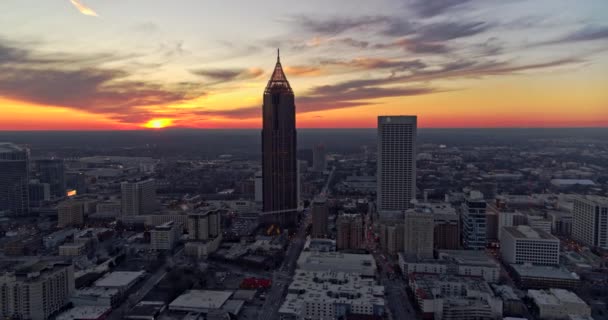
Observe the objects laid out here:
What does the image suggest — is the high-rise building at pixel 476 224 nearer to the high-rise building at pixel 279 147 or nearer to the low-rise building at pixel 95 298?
the high-rise building at pixel 279 147

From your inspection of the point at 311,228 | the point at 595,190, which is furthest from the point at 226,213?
the point at 595,190

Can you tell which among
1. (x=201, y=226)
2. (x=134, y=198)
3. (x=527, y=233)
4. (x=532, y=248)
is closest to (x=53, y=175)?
(x=134, y=198)

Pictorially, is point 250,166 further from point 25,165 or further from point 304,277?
point 304,277

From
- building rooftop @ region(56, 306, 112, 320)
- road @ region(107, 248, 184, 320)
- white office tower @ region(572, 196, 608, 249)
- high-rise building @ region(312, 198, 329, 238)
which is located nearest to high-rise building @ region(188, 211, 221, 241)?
road @ region(107, 248, 184, 320)

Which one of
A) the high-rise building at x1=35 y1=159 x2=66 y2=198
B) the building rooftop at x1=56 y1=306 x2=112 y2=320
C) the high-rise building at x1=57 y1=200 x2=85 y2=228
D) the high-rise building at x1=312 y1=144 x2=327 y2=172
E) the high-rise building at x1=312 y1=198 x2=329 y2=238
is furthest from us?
the high-rise building at x1=312 y1=144 x2=327 y2=172

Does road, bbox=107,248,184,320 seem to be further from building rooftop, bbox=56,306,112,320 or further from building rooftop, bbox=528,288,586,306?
building rooftop, bbox=528,288,586,306

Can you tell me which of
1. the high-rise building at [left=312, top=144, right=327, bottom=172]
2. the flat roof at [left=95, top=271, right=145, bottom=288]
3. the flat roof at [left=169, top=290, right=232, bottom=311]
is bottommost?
the flat roof at [left=169, top=290, right=232, bottom=311]
